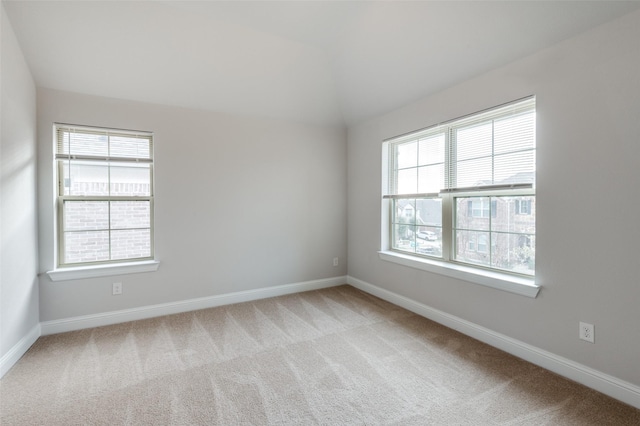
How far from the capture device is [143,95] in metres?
2.99

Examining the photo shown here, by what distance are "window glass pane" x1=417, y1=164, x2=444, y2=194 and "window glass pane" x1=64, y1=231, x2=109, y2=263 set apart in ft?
11.3

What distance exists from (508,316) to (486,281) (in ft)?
1.00

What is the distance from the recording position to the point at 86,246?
2.94 metres

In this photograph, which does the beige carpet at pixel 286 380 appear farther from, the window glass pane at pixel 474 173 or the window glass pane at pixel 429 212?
the window glass pane at pixel 474 173

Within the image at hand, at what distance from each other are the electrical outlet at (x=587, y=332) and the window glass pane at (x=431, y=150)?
1743 millimetres

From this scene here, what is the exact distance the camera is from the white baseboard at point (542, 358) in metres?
1.79

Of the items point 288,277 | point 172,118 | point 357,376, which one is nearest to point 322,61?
point 172,118

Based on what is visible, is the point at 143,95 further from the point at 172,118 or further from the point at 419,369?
the point at 419,369

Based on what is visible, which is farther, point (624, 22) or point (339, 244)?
point (339, 244)

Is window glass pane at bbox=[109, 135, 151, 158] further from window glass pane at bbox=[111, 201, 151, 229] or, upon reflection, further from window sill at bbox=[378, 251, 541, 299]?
window sill at bbox=[378, 251, 541, 299]

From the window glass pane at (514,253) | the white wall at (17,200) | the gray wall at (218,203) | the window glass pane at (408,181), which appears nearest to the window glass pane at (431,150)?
the window glass pane at (408,181)

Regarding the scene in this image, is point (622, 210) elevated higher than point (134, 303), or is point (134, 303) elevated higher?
point (622, 210)

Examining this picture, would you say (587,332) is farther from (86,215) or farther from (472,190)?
(86,215)

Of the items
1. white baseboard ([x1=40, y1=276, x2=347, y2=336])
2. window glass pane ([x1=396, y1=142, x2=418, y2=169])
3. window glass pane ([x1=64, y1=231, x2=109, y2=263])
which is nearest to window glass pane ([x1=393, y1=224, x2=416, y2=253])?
window glass pane ([x1=396, y1=142, x2=418, y2=169])
